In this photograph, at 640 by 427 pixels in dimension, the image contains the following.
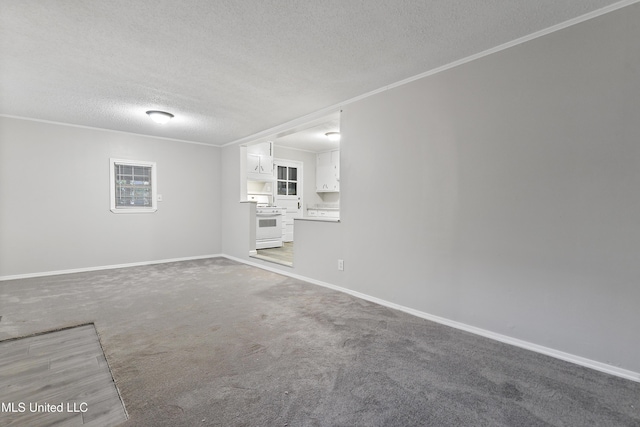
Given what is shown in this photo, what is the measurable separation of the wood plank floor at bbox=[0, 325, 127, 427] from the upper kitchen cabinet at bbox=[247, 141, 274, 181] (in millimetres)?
4330

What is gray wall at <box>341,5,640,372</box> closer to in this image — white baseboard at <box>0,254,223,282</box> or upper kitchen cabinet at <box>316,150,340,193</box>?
upper kitchen cabinet at <box>316,150,340,193</box>

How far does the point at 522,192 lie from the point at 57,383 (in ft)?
11.6

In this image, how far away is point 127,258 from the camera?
214 inches

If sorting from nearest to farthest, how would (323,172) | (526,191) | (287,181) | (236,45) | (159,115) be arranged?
(526,191)
(236,45)
(159,115)
(287,181)
(323,172)

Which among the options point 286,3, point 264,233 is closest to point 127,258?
point 264,233

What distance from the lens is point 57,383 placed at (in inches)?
75.5

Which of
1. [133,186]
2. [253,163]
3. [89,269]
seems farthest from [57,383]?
[253,163]

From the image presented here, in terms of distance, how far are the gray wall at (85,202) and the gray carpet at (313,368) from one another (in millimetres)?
1444

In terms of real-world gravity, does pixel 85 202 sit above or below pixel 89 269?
above

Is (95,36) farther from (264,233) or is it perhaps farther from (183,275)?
(264,233)

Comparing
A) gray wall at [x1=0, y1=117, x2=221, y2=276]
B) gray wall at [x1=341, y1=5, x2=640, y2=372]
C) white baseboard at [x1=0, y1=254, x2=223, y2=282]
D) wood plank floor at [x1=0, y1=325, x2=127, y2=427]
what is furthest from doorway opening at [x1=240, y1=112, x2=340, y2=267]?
wood plank floor at [x1=0, y1=325, x2=127, y2=427]

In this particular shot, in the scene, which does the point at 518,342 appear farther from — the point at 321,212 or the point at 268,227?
the point at 321,212

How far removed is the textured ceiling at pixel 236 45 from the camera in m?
2.02

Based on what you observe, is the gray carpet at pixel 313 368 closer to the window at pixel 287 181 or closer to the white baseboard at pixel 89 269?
the white baseboard at pixel 89 269
